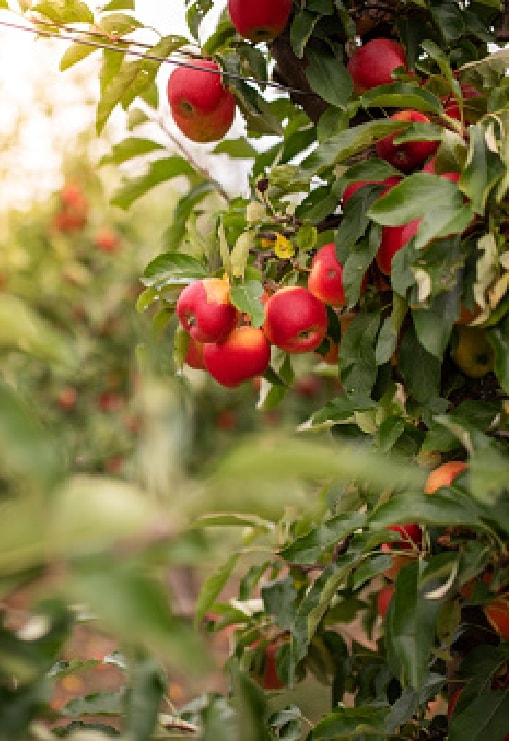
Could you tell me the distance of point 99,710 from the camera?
70 cm

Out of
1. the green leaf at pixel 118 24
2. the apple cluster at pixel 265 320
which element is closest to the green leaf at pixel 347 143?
Answer: the apple cluster at pixel 265 320

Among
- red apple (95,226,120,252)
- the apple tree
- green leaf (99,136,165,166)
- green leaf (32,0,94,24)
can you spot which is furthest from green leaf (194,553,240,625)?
red apple (95,226,120,252)

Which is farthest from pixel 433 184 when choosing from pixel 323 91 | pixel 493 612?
pixel 493 612

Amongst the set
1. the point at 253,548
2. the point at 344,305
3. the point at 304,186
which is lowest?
the point at 253,548

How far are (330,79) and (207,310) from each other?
28 centimetres

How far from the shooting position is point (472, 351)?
870 millimetres

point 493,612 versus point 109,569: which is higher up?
point 109,569

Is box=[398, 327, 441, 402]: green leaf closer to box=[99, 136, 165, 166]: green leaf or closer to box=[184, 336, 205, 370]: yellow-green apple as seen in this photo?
box=[184, 336, 205, 370]: yellow-green apple

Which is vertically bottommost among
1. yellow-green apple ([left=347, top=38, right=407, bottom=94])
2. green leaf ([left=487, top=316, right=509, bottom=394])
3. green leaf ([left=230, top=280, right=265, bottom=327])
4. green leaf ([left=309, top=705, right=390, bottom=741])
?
green leaf ([left=309, top=705, right=390, bottom=741])

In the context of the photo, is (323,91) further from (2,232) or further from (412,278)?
(2,232)

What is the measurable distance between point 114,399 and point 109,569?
136 inches

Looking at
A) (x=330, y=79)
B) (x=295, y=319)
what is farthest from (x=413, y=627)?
(x=330, y=79)

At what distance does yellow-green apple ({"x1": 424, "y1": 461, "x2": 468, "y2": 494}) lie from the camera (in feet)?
2.54

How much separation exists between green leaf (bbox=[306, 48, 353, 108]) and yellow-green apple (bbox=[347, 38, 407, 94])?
0.02 meters
